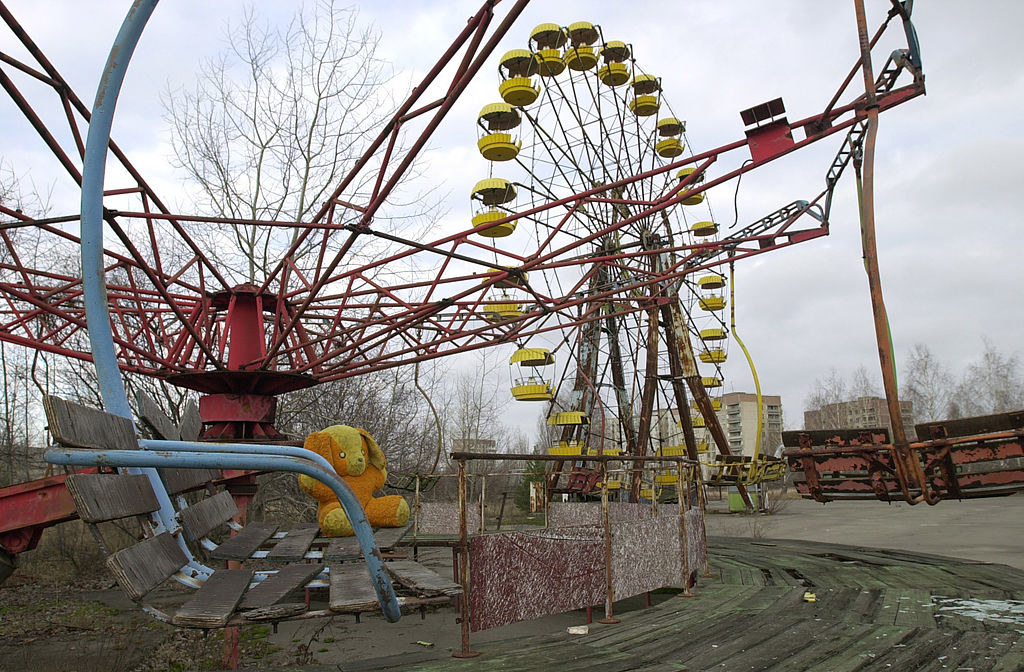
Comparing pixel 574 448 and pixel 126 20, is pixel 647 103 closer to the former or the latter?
pixel 574 448

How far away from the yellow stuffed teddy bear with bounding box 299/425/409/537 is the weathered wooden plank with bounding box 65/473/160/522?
2826mm

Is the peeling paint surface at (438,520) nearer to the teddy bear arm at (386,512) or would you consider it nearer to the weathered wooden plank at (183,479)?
the teddy bear arm at (386,512)

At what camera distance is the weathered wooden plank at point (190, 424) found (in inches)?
206

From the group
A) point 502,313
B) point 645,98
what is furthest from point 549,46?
point 502,313

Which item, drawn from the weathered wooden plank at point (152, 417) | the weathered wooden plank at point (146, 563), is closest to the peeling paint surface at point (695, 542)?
the weathered wooden plank at point (152, 417)

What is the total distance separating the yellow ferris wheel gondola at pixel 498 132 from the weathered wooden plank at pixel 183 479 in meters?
12.1

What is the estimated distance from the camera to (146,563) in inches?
109

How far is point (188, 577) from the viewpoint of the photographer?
3.19m

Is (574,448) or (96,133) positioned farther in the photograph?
(574,448)

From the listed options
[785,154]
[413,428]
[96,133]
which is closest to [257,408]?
[96,133]

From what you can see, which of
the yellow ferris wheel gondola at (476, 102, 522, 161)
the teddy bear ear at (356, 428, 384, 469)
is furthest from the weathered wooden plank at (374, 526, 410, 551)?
the yellow ferris wheel gondola at (476, 102, 522, 161)

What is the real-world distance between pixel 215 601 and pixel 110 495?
584mm

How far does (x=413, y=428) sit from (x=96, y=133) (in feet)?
65.1

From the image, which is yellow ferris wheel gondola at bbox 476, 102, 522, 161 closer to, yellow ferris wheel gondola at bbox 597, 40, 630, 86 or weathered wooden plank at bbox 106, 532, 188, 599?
yellow ferris wheel gondola at bbox 597, 40, 630, 86
